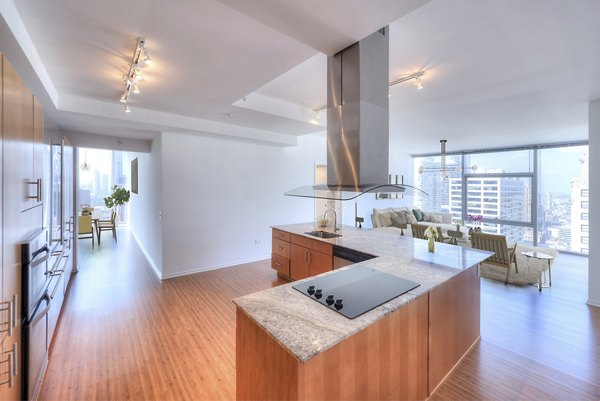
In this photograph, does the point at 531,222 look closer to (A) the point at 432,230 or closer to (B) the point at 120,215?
(A) the point at 432,230

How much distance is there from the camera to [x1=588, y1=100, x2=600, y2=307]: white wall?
3430 millimetres

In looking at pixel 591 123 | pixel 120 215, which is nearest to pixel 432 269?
pixel 591 123

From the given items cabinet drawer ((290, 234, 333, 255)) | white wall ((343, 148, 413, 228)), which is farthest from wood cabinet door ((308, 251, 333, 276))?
white wall ((343, 148, 413, 228))

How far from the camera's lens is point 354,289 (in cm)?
178

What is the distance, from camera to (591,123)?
3.52 meters

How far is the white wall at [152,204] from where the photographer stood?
4.60 m

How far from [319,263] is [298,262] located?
19.0 inches

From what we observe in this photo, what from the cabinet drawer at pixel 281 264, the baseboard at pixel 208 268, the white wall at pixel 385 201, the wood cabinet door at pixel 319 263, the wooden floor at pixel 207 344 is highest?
the white wall at pixel 385 201

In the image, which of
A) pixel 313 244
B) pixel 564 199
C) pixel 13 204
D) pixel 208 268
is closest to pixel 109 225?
pixel 208 268

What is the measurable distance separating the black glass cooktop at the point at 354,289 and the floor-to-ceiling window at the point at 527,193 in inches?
198

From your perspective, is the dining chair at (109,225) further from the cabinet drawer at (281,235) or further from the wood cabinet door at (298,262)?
the wood cabinet door at (298,262)

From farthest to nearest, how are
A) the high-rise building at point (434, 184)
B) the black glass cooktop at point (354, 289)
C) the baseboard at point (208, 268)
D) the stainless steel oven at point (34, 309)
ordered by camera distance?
the high-rise building at point (434, 184) → the baseboard at point (208, 268) → the stainless steel oven at point (34, 309) → the black glass cooktop at point (354, 289)

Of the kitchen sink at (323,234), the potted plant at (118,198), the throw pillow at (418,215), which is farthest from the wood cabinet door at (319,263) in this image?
the potted plant at (118,198)

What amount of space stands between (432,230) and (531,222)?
6.21 m
